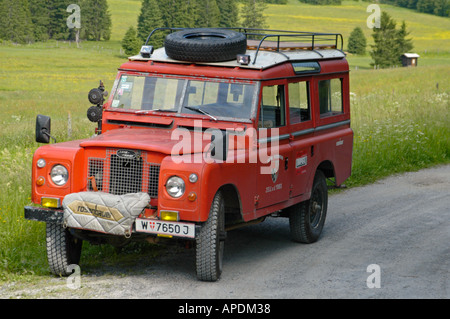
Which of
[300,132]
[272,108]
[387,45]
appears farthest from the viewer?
[387,45]

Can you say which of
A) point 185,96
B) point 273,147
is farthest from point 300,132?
point 185,96

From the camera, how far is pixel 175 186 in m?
6.85

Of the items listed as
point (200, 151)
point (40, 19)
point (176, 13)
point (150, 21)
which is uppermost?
point (200, 151)

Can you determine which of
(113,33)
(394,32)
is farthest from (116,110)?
(113,33)

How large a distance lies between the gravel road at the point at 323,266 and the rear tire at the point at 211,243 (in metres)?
0.15

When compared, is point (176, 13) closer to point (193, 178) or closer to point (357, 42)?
point (357, 42)

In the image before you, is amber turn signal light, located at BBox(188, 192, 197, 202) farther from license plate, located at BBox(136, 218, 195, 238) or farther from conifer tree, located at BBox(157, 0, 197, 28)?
conifer tree, located at BBox(157, 0, 197, 28)

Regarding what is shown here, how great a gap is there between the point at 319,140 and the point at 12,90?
49226 millimetres

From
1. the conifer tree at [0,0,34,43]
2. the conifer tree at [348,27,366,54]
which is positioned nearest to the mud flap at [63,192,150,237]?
the conifer tree at [0,0,34,43]

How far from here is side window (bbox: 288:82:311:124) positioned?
29.2 feet

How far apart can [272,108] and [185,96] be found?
3.32 feet

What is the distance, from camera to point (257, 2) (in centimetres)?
12600
